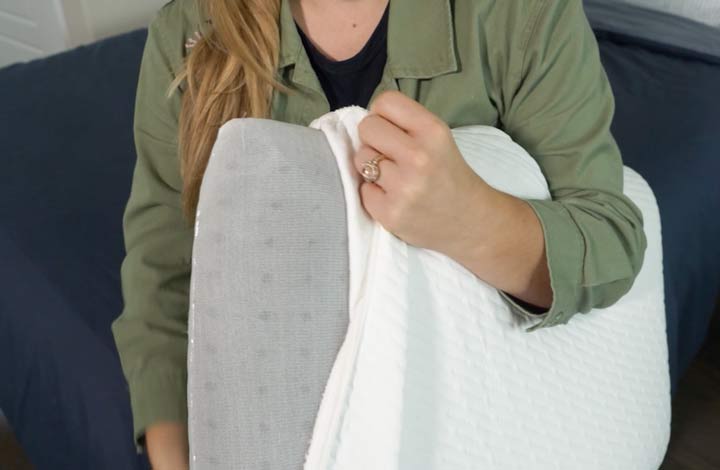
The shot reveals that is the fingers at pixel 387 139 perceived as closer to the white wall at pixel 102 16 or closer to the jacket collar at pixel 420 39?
the jacket collar at pixel 420 39

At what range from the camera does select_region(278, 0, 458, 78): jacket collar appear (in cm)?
75

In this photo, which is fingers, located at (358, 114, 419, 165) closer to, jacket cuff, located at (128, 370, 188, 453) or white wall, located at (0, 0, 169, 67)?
jacket cuff, located at (128, 370, 188, 453)

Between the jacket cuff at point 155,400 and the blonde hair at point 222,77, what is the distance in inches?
7.3

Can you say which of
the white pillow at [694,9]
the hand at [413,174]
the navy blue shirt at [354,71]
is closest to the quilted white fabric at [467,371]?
the hand at [413,174]

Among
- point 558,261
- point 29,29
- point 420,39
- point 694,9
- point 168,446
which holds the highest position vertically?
point 420,39

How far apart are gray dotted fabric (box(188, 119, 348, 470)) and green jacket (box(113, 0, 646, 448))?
208 mm

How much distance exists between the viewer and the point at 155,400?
735 mm

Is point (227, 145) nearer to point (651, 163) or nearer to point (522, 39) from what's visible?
point (522, 39)

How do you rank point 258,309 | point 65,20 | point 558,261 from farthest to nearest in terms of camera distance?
1. point 65,20
2. point 558,261
3. point 258,309

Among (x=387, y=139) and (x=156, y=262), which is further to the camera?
(x=156, y=262)

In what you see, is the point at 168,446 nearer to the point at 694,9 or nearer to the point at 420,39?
the point at 420,39

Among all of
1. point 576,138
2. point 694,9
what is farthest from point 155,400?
point 694,9

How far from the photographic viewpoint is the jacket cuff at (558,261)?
2.06ft

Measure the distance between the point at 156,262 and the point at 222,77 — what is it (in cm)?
22
